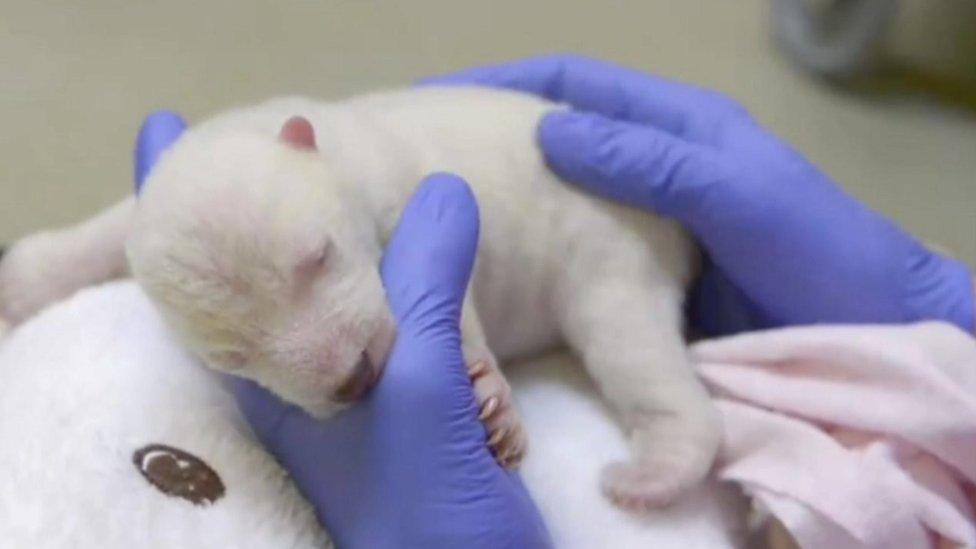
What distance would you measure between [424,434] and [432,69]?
108cm

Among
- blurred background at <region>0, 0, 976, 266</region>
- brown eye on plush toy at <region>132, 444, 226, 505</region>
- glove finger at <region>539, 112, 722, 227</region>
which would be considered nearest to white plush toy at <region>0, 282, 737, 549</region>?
brown eye on plush toy at <region>132, 444, 226, 505</region>

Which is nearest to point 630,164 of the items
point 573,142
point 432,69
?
point 573,142

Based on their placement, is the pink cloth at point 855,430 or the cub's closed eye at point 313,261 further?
the pink cloth at point 855,430

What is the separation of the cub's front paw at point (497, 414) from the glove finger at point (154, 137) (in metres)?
0.25

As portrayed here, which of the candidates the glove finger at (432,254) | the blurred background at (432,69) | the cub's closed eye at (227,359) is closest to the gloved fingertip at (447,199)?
the glove finger at (432,254)

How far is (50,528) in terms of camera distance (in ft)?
2.26

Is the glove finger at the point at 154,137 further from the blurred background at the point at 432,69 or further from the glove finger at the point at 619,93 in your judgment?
the blurred background at the point at 432,69

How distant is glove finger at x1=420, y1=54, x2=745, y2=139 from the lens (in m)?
0.96

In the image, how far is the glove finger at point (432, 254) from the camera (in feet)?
2.48

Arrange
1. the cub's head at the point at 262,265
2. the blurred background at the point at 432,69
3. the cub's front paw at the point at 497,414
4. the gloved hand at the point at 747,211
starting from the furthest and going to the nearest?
the blurred background at the point at 432,69 < the gloved hand at the point at 747,211 < the cub's front paw at the point at 497,414 < the cub's head at the point at 262,265

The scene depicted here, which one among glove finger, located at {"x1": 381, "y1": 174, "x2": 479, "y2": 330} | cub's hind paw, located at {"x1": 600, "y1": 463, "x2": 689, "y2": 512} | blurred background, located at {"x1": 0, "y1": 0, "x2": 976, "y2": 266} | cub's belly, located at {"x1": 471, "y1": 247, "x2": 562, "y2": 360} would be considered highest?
glove finger, located at {"x1": 381, "y1": 174, "x2": 479, "y2": 330}

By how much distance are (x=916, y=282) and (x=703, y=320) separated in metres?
0.15

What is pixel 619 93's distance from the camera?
0.98 metres

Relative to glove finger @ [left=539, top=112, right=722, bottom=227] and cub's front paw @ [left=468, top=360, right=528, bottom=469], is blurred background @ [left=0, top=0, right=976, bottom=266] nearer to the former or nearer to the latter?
glove finger @ [left=539, top=112, right=722, bottom=227]
